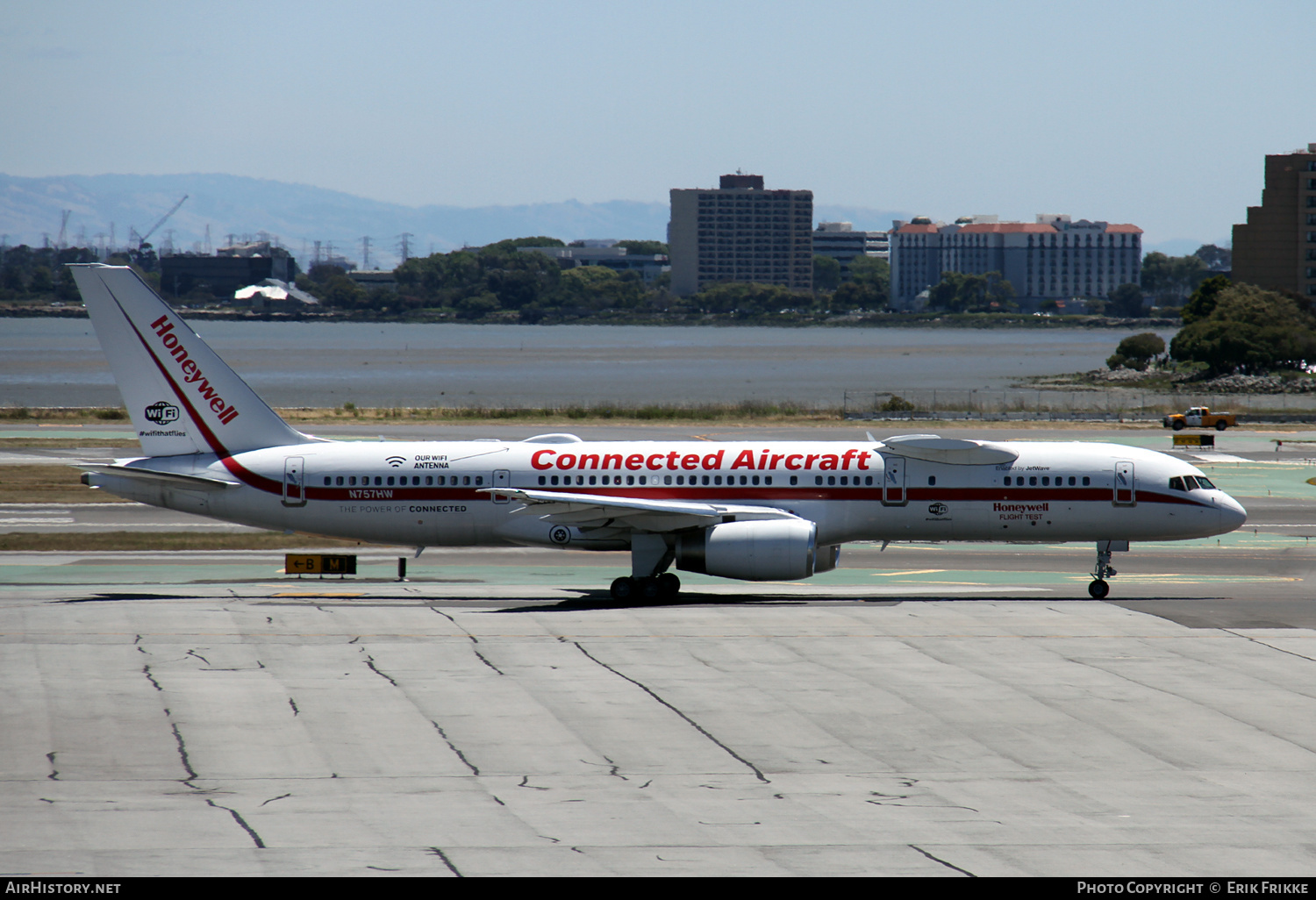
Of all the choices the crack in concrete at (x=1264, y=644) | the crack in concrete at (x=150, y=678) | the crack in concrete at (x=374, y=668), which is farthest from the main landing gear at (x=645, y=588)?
the crack in concrete at (x=1264, y=644)

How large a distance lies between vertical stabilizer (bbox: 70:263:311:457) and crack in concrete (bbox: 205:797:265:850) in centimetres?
2092

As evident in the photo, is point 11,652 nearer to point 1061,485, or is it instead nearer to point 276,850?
point 276,850

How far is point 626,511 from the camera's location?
35125 mm

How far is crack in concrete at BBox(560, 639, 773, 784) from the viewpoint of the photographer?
20.5 metres

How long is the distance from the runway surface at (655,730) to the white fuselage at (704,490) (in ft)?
6.65

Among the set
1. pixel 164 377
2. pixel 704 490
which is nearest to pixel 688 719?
pixel 704 490

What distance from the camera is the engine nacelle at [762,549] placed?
34.9 meters

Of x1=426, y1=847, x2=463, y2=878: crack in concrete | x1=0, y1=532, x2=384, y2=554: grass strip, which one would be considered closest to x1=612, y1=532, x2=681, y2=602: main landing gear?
x1=0, y1=532, x2=384, y2=554: grass strip

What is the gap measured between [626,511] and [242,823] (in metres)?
18.6

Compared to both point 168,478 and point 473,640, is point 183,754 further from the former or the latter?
point 168,478

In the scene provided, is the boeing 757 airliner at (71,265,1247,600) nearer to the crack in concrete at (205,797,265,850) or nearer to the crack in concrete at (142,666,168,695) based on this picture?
the crack in concrete at (142,666,168,695)

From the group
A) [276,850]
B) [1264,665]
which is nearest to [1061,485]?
[1264,665]

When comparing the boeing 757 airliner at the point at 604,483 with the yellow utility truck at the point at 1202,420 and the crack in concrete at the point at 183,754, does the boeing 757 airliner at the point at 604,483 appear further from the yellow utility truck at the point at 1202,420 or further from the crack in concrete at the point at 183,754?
the yellow utility truck at the point at 1202,420

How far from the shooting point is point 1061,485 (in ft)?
120
